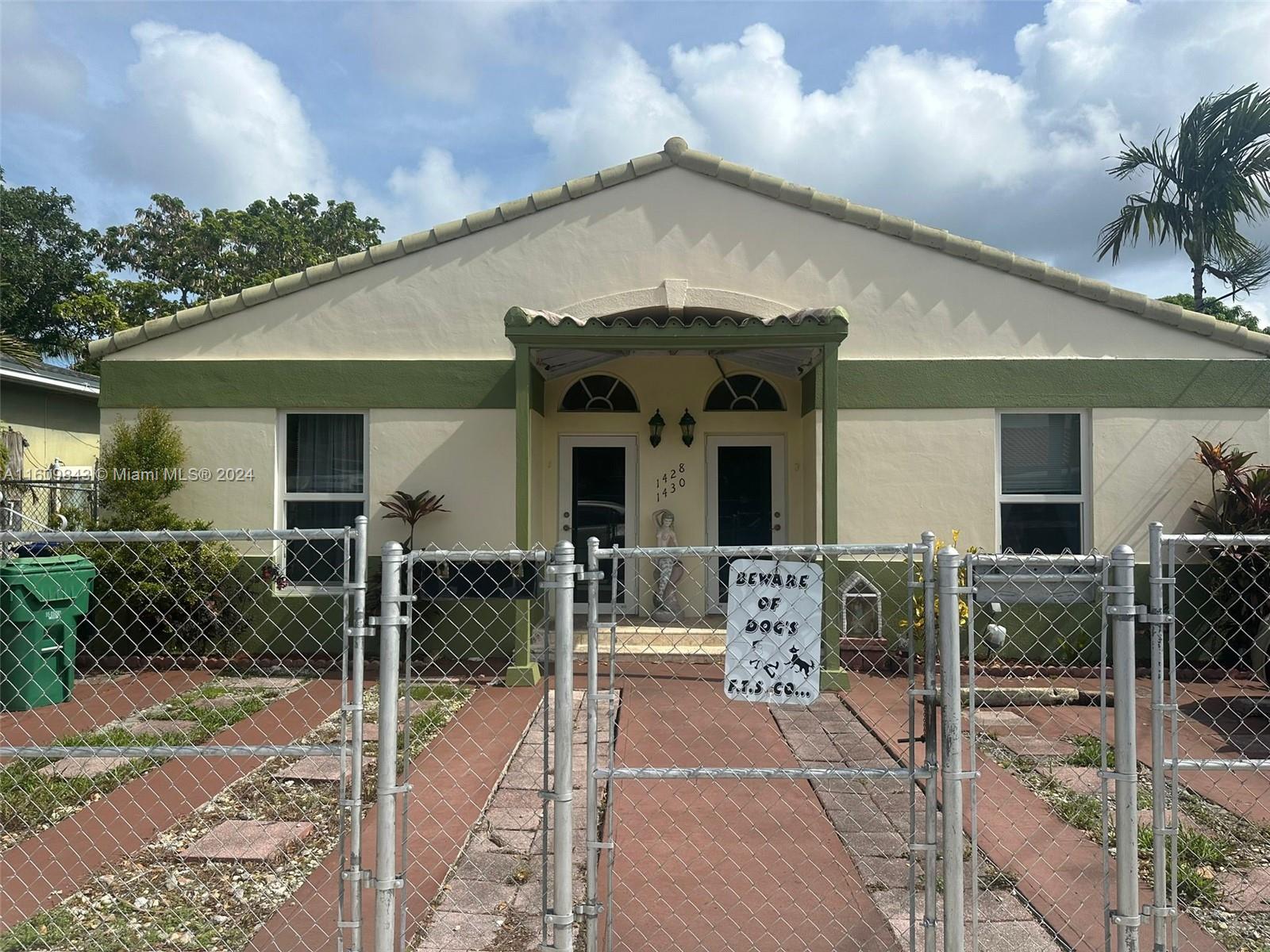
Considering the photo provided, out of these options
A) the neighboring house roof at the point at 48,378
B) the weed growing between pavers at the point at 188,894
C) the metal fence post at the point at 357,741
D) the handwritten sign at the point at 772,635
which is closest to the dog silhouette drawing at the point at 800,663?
the handwritten sign at the point at 772,635

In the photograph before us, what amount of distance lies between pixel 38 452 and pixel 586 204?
34.5ft

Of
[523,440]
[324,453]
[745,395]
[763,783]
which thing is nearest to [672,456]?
[745,395]

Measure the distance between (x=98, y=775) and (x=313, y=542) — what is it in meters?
3.95

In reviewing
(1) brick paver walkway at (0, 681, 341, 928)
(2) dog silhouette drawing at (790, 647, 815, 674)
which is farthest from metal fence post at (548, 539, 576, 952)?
(1) brick paver walkway at (0, 681, 341, 928)

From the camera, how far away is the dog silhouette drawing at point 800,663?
3.01 metres

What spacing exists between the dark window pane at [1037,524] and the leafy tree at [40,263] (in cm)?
2796

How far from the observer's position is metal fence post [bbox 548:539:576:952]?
2.87 m

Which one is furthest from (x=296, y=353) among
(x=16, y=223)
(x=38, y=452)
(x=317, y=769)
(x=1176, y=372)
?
(x=16, y=223)

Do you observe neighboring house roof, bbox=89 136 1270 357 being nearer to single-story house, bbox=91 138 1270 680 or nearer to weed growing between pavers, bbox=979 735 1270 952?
single-story house, bbox=91 138 1270 680

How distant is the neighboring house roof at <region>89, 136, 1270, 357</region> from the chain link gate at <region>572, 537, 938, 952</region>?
11.5 feet

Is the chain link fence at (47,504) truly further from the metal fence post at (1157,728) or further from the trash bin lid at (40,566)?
the metal fence post at (1157,728)

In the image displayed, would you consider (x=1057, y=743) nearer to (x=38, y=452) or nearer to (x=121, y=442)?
(x=121, y=442)

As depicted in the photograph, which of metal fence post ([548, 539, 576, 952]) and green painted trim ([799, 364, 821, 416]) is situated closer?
metal fence post ([548, 539, 576, 952])

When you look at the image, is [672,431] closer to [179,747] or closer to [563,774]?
[563,774]
